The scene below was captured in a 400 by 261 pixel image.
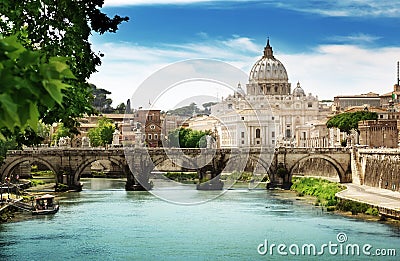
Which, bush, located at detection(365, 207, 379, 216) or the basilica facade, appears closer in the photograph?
bush, located at detection(365, 207, 379, 216)

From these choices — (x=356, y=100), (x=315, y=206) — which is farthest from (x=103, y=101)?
(x=315, y=206)

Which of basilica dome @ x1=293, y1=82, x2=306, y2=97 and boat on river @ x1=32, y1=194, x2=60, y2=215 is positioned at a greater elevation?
basilica dome @ x1=293, y1=82, x2=306, y2=97

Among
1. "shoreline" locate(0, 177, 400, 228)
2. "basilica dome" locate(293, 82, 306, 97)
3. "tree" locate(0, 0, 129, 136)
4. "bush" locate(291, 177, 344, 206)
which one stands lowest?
"shoreline" locate(0, 177, 400, 228)

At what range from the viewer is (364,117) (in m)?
68.7

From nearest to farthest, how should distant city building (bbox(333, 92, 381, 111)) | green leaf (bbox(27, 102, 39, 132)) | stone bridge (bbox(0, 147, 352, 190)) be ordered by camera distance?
green leaf (bbox(27, 102, 39, 132)) → stone bridge (bbox(0, 147, 352, 190)) → distant city building (bbox(333, 92, 381, 111))

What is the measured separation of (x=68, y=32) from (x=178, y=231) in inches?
567

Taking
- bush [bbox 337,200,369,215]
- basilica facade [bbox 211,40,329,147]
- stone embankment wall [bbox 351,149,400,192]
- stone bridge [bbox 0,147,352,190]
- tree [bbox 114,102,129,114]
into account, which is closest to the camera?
bush [bbox 337,200,369,215]

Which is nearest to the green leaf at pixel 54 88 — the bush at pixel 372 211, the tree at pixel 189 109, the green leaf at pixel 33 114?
the green leaf at pixel 33 114

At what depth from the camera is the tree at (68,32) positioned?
35.9 ft

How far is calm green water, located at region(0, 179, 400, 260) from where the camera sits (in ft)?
66.4

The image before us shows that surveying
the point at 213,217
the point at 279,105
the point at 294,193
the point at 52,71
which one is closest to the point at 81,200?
the point at 213,217

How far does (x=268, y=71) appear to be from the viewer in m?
121

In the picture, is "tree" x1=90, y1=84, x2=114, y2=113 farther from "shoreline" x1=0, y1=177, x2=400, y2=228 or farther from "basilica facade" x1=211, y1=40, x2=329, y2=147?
"shoreline" x1=0, y1=177, x2=400, y2=228

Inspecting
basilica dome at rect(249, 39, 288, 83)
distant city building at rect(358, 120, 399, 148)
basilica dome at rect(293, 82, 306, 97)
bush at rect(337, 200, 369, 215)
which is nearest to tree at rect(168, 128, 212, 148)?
distant city building at rect(358, 120, 399, 148)
